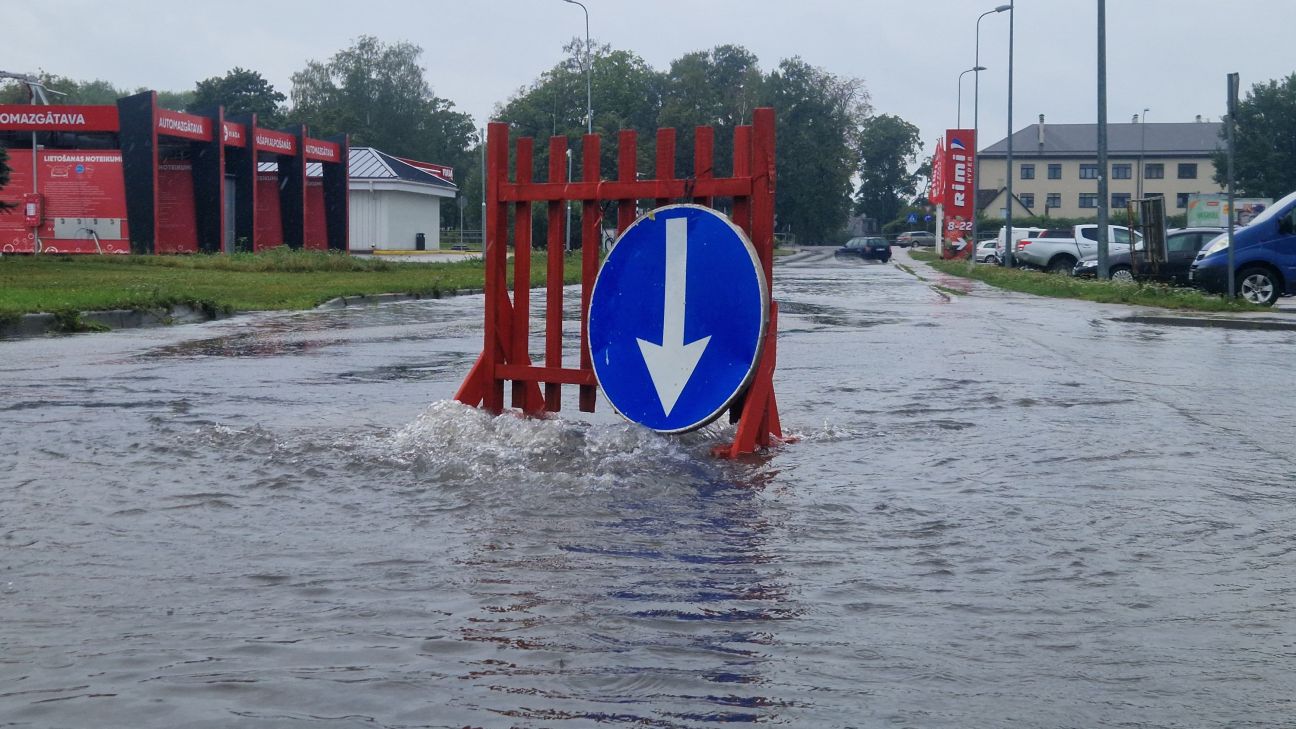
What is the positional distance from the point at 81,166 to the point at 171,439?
44.5 meters

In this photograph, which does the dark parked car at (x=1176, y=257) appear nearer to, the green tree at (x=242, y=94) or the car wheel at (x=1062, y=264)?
the car wheel at (x=1062, y=264)

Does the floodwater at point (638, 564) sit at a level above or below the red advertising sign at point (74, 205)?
below

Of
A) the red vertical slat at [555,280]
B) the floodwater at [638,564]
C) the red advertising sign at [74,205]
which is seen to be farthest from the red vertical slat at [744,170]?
the red advertising sign at [74,205]

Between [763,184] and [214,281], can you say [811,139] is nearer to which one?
[214,281]

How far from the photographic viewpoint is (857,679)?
3.71 m

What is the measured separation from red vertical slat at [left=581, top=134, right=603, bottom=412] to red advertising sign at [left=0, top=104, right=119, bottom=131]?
146 ft

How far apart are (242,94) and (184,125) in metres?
73.9

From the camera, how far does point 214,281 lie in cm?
3009

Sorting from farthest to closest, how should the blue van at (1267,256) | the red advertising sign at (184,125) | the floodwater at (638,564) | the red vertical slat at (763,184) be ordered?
the red advertising sign at (184,125) < the blue van at (1267,256) < the red vertical slat at (763,184) < the floodwater at (638,564)

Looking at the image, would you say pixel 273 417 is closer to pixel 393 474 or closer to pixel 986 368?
pixel 393 474

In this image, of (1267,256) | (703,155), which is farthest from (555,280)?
(1267,256)

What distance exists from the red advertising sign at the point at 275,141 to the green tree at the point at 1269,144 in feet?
248

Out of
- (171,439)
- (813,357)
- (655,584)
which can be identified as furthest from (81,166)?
(655,584)

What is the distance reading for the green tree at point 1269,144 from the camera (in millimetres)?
105062
